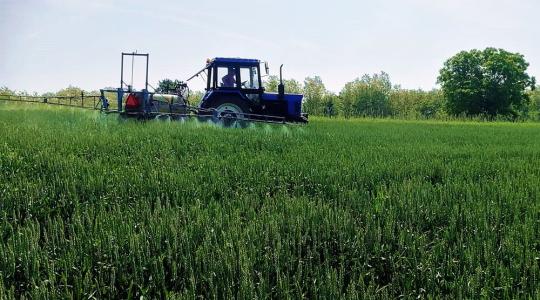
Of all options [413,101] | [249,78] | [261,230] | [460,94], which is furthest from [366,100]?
[261,230]

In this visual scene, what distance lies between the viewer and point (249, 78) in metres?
13.9

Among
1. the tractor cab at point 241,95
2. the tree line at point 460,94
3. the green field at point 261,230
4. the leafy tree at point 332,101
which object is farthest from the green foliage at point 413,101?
the green field at point 261,230

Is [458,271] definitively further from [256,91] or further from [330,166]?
[256,91]

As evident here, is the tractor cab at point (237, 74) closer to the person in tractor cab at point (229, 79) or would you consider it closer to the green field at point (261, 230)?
the person in tractor cab at point (229, 79)

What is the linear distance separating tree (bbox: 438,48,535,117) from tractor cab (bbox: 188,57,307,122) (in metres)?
39.1

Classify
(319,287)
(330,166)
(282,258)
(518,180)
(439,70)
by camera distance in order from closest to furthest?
(319,287)
(282,258)
(518,180)
(330,166)
(439,70)

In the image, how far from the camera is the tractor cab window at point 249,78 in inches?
542

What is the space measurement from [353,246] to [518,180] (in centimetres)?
313

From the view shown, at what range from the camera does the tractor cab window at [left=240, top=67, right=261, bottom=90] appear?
13.8 meters

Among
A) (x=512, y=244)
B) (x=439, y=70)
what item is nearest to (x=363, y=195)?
(x=512, y=244)

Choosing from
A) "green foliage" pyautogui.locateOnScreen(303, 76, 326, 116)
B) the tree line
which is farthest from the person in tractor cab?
"green foliage" pyautogui.locateOnScreen(303, 76, 326, 116)

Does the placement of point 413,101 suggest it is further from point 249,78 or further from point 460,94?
point 249,78

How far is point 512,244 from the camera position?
2.81 meters

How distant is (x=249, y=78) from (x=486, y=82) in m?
43.5
